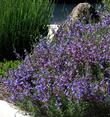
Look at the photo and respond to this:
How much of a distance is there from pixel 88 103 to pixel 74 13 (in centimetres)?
294

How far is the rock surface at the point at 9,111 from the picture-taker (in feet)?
15.7

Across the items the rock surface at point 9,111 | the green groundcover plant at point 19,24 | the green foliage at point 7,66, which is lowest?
the rock surface at point 9,111

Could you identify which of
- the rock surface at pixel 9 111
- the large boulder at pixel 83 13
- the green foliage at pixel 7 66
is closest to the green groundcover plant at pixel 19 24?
the large boulder at pixel 83 13

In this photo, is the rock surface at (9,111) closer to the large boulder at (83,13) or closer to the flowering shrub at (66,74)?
the flowering shrub at (66,74)

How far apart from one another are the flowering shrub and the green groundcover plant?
1.55 meters

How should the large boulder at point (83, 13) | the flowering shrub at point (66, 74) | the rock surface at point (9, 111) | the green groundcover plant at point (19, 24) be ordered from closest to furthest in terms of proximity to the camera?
the flowering shrub at point (66, 74) < the rock surface at point (9, 111) < the green groundcover plant at point (19, 24) < the large boulder at point (83, 13)

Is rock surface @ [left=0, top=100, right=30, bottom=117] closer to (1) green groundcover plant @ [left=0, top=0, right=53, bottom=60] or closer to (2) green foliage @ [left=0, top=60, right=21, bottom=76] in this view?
(2) green foliage @ [left=0, top=60, right=21, bottom=76]

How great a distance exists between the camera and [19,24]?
6.90 metres

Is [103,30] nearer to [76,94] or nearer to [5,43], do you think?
[76,94]

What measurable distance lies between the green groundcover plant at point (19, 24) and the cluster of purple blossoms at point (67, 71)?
5.09 ft

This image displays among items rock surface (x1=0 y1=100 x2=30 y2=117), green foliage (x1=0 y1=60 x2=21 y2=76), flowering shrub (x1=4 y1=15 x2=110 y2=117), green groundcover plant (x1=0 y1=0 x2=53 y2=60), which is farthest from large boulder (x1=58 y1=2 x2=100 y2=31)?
rock surface (x1=0 y1=100 x2=30 y2=117)

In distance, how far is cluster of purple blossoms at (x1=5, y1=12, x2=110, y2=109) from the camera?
4410 mm

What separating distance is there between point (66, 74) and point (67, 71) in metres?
0.04

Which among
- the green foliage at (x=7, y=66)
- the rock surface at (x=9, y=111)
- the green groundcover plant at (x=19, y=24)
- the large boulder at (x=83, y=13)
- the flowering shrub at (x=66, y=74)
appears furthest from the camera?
the large boulder at (x=83, y=13)
